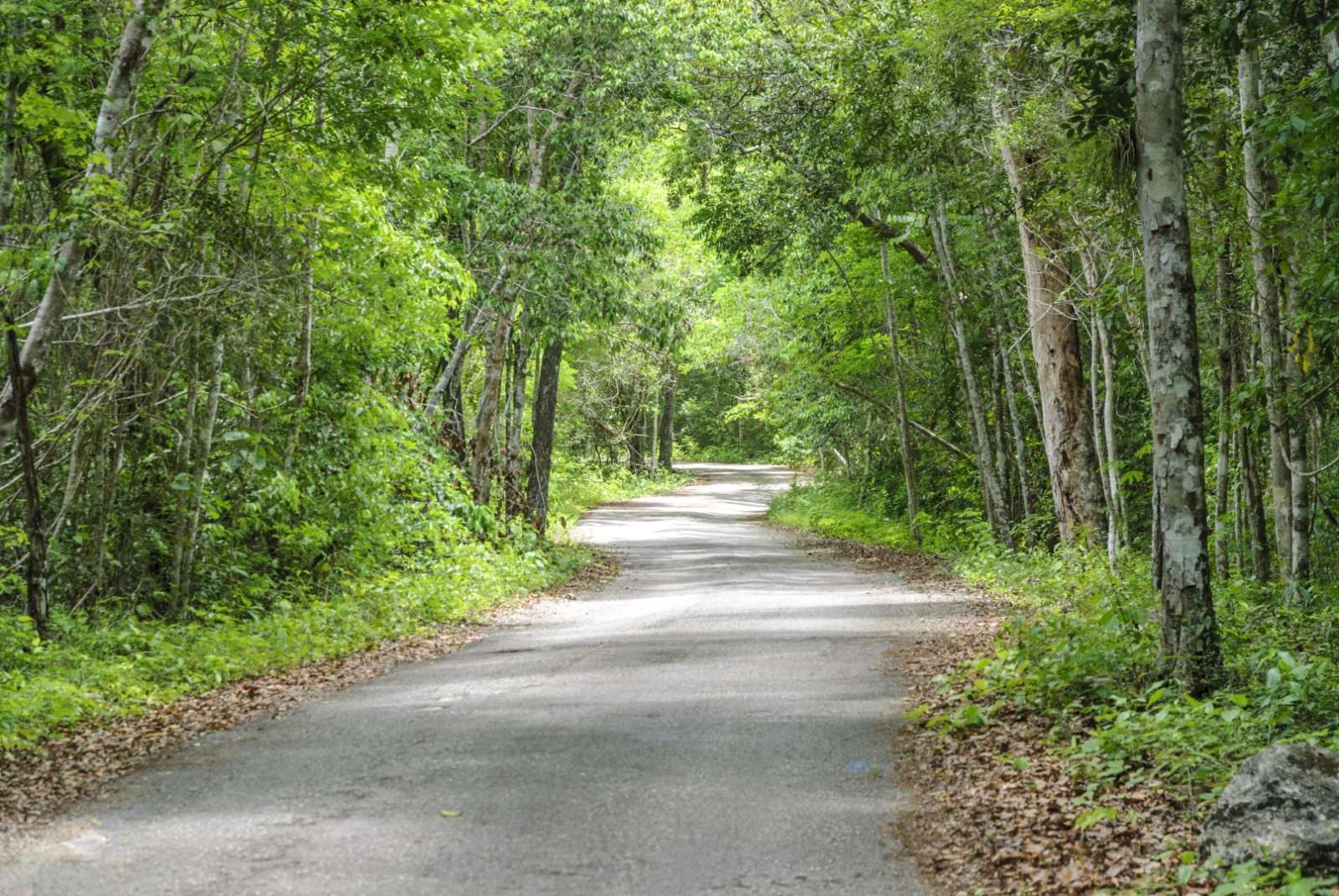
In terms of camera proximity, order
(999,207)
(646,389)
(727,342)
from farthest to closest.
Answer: (646,389) → (727,342) → (999,207)

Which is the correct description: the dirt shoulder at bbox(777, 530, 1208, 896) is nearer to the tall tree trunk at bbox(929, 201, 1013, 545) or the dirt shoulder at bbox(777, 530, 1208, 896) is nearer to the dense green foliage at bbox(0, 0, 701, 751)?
the dense green foliage at bbox(0, 0, 701, 751)

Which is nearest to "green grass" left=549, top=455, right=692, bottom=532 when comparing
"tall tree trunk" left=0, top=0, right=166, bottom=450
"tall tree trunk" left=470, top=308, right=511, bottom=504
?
"tall tree trunk" left=470, top=308, right=511, bottom=504

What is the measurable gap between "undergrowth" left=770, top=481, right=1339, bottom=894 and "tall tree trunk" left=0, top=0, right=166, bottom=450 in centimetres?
711

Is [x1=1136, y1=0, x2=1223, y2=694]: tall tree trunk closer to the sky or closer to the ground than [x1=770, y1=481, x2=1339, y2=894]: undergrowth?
A: closer to the sky

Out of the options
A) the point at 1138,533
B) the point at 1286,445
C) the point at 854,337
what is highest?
the point at 854,337

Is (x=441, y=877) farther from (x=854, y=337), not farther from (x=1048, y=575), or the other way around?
(x=854, y=337)

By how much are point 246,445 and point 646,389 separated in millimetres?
38300

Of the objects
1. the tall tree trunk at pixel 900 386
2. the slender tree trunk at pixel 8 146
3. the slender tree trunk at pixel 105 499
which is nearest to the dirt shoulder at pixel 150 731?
the slender tree trunk at pixel 105 499

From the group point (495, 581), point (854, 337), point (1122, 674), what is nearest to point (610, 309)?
point (495, 581)

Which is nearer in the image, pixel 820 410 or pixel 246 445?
pixel 246 445

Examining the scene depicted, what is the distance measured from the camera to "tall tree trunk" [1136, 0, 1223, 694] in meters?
7.54

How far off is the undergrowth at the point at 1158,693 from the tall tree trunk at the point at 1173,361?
0.34 meters

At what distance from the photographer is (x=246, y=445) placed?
1291cm

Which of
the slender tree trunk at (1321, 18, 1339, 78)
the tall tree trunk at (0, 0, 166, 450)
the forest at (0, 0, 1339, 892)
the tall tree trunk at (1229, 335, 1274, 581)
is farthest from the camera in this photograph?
the tall tree trunk at (1229, 335, 1274, 581)
